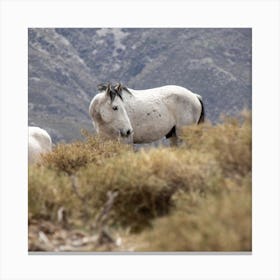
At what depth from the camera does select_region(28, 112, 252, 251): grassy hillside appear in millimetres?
7535

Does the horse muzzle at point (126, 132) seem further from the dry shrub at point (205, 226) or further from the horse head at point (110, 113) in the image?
the dry shrub at point (205, 226)

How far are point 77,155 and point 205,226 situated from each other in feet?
10.6

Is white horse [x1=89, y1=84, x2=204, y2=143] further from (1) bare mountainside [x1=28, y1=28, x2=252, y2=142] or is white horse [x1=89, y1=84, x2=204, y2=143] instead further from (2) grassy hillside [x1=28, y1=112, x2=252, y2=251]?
(2) grassy hillside [x1=28, y1=112, x2=252, y2=251]

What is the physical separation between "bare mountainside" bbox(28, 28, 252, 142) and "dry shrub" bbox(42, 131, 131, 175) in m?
1.30

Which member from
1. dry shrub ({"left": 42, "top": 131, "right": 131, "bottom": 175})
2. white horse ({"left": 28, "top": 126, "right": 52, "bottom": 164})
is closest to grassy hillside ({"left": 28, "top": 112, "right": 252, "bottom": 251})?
dry shrub ({"left": 42, "top": 131, "right": 131, "bottom": 175})

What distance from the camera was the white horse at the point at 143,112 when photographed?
11.2 m

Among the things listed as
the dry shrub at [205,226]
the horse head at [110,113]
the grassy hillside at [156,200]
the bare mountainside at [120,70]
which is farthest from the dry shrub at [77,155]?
the dry shrub at [205,226]

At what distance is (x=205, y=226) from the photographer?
7.29m

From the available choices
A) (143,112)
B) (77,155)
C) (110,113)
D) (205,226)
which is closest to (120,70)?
(143,112)

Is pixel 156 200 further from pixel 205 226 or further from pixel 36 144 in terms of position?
pixel 36 144

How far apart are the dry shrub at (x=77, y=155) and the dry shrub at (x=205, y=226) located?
202 centimetres
